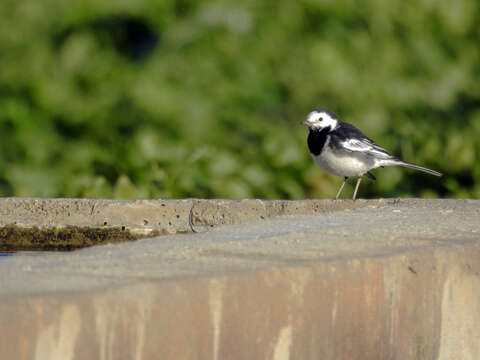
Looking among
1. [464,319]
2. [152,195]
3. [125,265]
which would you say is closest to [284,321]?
[125,265]

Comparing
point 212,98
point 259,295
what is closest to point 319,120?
point 212,98

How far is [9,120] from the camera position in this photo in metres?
4.65

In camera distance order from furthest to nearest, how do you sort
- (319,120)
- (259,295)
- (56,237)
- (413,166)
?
(319,120), (413,166), (56,237), (259,295)

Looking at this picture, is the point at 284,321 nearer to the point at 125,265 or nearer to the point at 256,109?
the point at 125,265

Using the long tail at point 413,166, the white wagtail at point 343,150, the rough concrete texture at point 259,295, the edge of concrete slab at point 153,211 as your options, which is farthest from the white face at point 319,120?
the rough concrete texture at point 259,295

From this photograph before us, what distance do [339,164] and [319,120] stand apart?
30 centimetres

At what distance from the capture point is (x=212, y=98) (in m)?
4.64

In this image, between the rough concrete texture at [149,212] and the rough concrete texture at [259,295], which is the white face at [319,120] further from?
the rough concrete texture at [259,295]

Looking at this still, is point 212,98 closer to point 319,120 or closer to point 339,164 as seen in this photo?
point 319,120

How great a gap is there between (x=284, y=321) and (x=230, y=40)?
3.15 m

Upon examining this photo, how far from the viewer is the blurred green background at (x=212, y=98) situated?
441cm

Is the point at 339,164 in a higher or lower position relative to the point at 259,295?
higher

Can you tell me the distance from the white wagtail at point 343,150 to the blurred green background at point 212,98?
11cm

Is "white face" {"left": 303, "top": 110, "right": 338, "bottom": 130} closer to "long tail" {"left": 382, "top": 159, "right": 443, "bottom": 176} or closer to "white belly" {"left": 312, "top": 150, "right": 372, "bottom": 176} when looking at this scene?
"white belly" {"left": 312, "top": 150, "right": 372, "bottom": 176}
